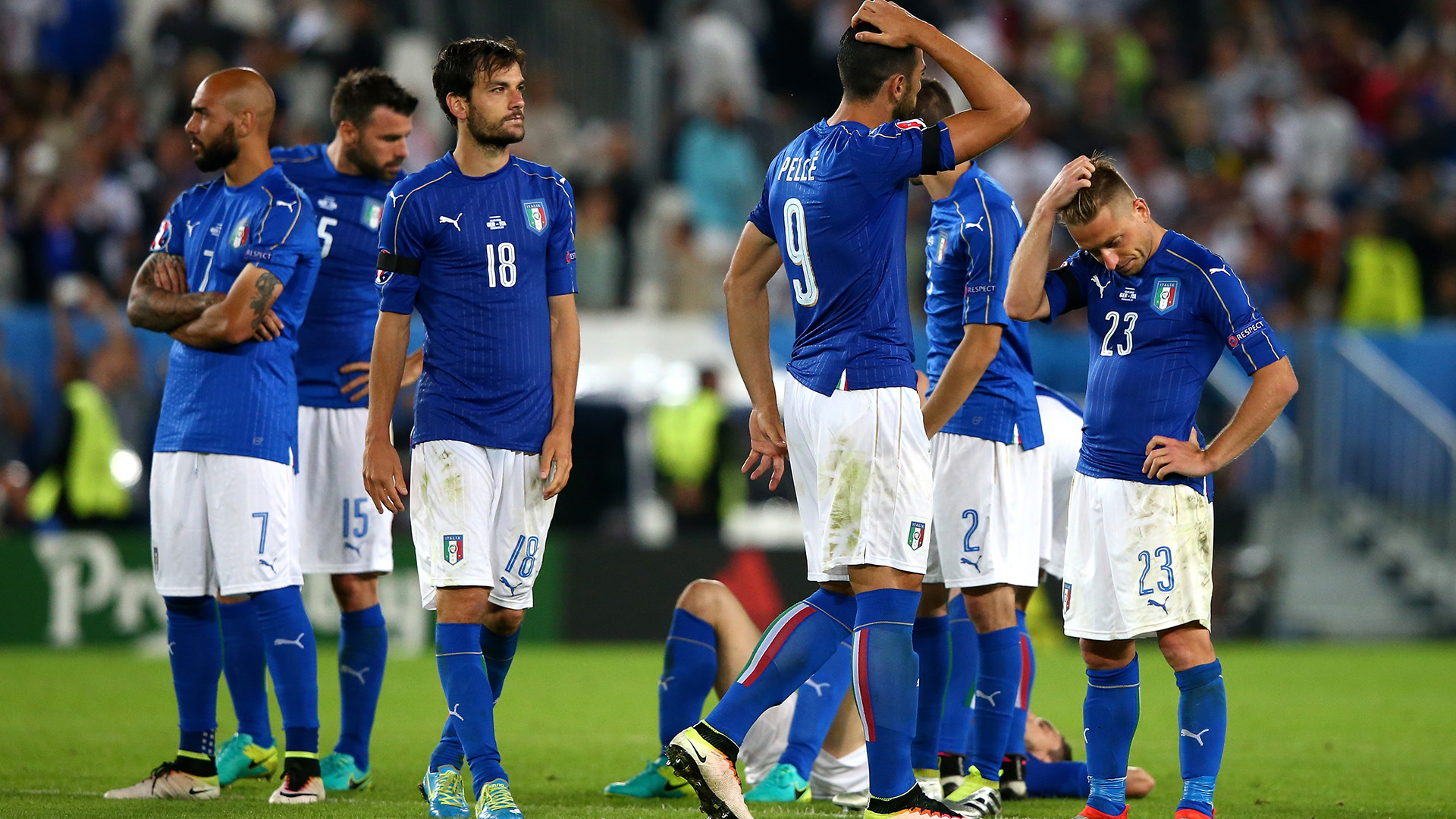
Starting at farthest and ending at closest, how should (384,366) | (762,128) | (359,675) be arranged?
(762,128), (359,675), (384,366)

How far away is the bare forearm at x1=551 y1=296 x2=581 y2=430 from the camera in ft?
19.2

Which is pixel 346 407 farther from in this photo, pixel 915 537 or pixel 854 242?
pixel 915 537

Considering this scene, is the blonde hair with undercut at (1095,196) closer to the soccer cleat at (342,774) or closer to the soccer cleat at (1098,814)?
the soccer cleat at (1098,814)

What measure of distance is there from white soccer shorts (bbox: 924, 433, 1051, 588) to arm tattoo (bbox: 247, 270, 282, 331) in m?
2.73

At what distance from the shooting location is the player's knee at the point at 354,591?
6.93 m

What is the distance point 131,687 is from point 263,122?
547 cm

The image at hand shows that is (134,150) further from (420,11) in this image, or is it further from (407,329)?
(407,329)

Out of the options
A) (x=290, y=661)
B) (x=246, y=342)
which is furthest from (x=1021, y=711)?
(x=246, y=342)

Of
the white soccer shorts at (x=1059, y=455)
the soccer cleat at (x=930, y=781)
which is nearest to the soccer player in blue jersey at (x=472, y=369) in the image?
the soccer cleat at (x=930, y=781)

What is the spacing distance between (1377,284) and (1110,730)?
12659 millimetres

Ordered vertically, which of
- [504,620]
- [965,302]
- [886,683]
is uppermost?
[965,302]

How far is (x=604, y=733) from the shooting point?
8766mm

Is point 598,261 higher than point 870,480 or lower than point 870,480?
higher

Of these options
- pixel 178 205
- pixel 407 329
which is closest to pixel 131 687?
pixel 178 205
